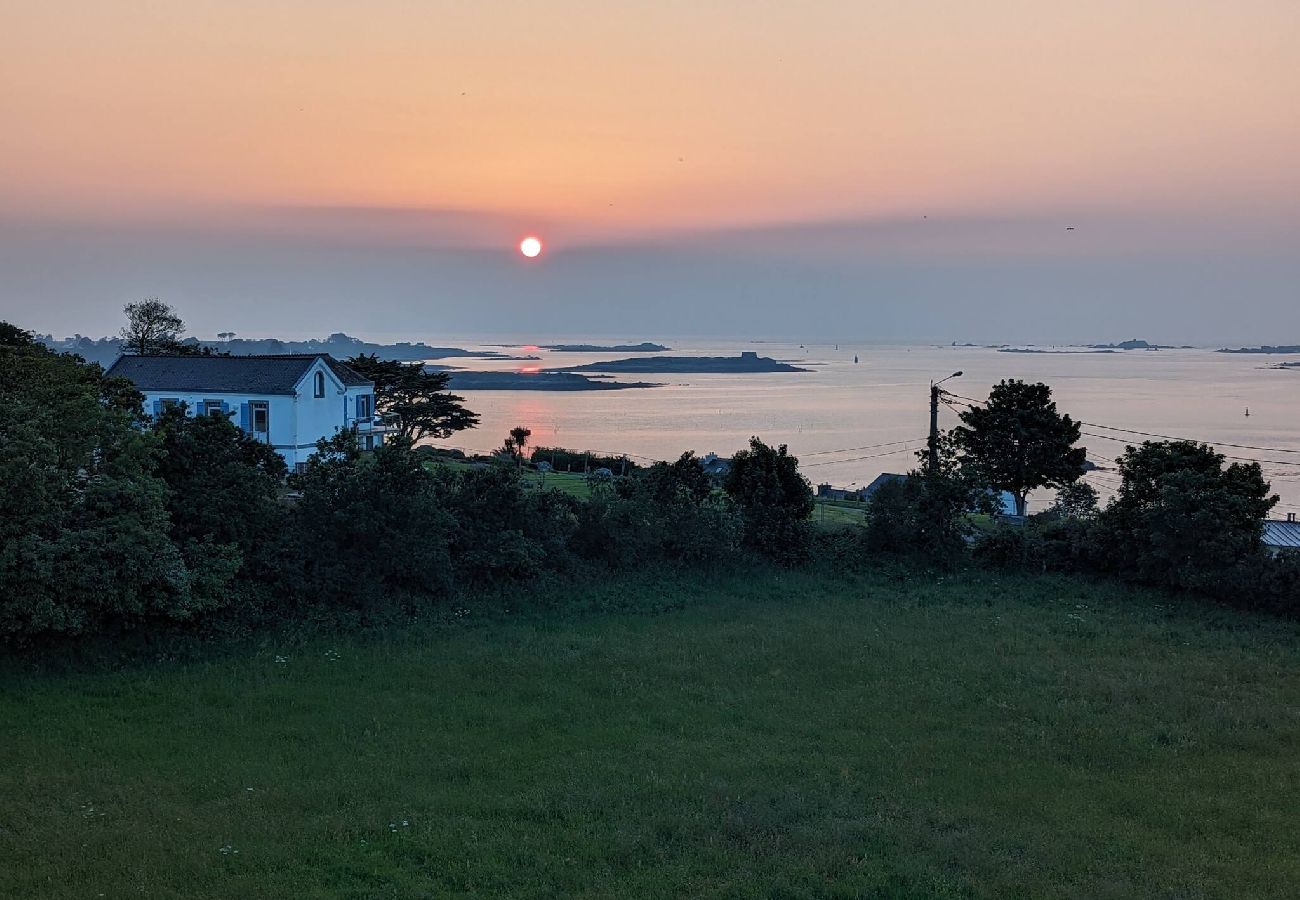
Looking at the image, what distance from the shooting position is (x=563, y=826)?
9359 millimetres

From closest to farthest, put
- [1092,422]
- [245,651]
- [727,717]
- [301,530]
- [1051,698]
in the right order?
[727,717], [1051,698], [245,651], [301,530], [1092,422]

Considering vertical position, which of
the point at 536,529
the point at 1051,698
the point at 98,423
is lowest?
the point at 1051,698

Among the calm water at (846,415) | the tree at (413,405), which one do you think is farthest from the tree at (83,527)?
the calm water at (846,415)

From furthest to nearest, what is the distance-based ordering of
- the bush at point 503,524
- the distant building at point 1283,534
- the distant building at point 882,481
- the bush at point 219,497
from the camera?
the distant building at point 1283,534 < the distant building at point 882,481 < the bush at point 503,524 < the bush at point 219,497

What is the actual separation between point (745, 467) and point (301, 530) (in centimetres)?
1134

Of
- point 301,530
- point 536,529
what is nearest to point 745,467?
point 536,529

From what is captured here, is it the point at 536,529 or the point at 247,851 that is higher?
the point at 536,529

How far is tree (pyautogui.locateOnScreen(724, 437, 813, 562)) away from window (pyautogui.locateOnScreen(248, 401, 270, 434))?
1666cm

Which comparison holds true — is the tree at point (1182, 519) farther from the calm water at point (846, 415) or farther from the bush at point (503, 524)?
the calm water at point (846, 415)

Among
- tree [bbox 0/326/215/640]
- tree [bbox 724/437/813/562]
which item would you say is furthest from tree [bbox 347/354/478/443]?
tree [bbox 0/326/215/640]

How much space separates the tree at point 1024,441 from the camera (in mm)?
37875

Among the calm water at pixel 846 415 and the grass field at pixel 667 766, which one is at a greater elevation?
the calm water at pixel 846 415

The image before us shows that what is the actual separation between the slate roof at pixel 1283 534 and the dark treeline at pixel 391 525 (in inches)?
248

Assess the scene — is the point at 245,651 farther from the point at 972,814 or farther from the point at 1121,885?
the point at 1121,885
